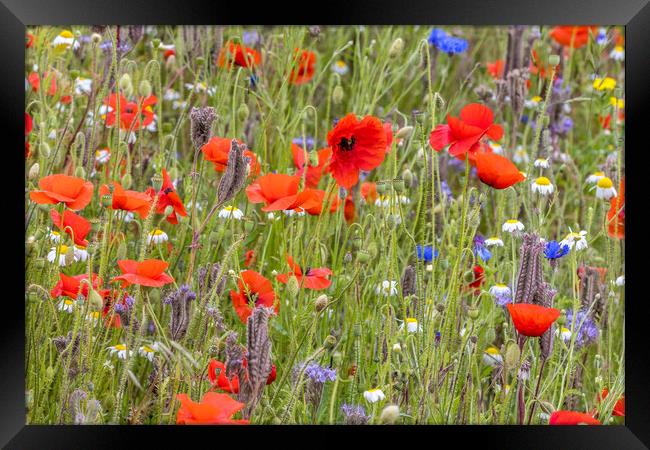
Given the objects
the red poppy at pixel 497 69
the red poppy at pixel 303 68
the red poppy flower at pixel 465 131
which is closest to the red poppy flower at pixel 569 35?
the red poppy at pixel 497 69

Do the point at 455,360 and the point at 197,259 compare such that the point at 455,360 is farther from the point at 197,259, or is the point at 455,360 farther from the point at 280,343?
the point at 197,259

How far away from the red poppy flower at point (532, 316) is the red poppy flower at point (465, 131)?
263 mm

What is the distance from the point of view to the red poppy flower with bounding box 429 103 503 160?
164 cm

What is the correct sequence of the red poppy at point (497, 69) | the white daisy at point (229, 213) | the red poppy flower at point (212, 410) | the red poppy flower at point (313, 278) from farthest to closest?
the red poppy at point (497, 69), the white daisy at point (229, 213), the red poppy flower at point (313, 278), the red poppy flower at point (212, 410)

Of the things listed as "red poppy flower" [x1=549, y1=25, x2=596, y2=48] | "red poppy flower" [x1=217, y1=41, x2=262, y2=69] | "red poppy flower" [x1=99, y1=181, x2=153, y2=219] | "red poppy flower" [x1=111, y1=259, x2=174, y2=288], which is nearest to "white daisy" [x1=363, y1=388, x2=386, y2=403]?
"red poppy flower" [x1=111, y1=259, x2=174, y2=288]

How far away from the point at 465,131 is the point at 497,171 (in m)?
0.08

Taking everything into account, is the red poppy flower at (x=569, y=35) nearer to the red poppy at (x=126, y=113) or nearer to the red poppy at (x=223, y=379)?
the red poppy at (x=126, y=113)

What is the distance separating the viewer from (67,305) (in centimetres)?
180

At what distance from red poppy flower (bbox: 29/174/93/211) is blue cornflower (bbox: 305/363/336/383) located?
0.45m

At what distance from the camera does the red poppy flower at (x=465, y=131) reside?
5.37 ft

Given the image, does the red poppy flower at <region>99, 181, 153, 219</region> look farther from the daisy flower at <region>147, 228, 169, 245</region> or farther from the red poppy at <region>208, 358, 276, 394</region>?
the red poppy at <region>208, 358, 276, 394</region>

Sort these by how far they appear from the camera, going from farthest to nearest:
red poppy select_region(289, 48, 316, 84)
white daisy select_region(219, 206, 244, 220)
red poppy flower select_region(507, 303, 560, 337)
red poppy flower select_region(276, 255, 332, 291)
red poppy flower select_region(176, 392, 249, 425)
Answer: red poppy select_region(289, 48, 316, 84) → white daisy select_region(219, 206, 244, 220) → red poppy flower select_region(276, 255, 332, 291) → red poppy flower select_region(507, 303, 560, 337) → red poppy flower select_region(176, 392, 249, 425)
